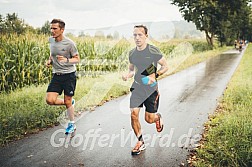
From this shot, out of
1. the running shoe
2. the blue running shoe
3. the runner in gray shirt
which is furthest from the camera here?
the blue running shoe

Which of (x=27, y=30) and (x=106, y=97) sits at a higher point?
(x=27, y=30)

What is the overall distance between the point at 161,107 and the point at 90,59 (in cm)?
584

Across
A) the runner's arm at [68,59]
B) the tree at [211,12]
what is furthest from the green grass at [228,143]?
the tree at [211,12]

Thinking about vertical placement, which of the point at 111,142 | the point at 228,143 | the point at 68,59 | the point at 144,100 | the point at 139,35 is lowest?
the point at 111,142

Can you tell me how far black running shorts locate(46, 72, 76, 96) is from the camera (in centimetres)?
483

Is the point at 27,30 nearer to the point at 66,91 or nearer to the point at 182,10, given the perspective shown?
the point at 66,91

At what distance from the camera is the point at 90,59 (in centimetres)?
1187

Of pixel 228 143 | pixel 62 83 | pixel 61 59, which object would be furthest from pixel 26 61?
pixel 228 143

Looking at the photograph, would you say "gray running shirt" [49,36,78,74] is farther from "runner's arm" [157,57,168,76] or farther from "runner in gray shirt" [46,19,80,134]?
"runner's arm" [157,57,168,76]

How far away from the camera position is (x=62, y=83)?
192 inches

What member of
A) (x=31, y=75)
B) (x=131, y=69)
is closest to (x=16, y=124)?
(x=131, y=69)

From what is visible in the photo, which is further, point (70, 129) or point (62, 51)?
point (70, 129)

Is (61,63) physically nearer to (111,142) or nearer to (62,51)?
(62,51)

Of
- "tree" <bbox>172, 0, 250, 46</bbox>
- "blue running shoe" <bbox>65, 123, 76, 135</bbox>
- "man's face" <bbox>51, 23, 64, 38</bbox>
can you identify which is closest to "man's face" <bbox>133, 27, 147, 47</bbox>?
"man's face" <bbox>51, 23, 64, 38</bbox>
